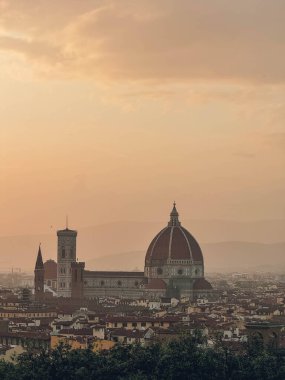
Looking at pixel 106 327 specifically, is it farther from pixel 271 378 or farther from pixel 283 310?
pixel 283 310

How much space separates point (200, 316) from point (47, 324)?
36.0 feet

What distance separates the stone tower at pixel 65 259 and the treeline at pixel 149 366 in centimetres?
8635

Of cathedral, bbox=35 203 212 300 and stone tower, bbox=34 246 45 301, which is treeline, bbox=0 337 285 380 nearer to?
stone tower, bbox=34 246 45 301

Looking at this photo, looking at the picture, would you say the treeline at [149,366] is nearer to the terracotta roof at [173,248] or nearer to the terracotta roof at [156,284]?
the terracotta roof at [156,284]

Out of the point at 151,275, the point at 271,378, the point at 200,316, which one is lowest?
the point at 271,378

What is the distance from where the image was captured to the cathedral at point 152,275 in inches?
5428

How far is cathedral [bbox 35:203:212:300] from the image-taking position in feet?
452

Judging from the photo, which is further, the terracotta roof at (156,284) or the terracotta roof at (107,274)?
the terracotta roof at (107,274)

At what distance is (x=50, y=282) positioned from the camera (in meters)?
157

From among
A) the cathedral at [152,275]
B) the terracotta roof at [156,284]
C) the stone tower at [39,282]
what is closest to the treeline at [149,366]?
the stone tower at [39,282]

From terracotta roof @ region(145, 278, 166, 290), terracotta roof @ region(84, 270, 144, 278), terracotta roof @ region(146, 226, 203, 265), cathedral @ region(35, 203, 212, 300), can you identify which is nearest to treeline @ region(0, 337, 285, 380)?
cathedral @ region(35, 203, 212, 300)

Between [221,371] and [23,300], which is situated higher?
[23,300]

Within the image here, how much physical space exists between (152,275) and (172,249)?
3.76 meters

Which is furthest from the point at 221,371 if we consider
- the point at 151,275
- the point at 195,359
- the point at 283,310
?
the point at 151,275
